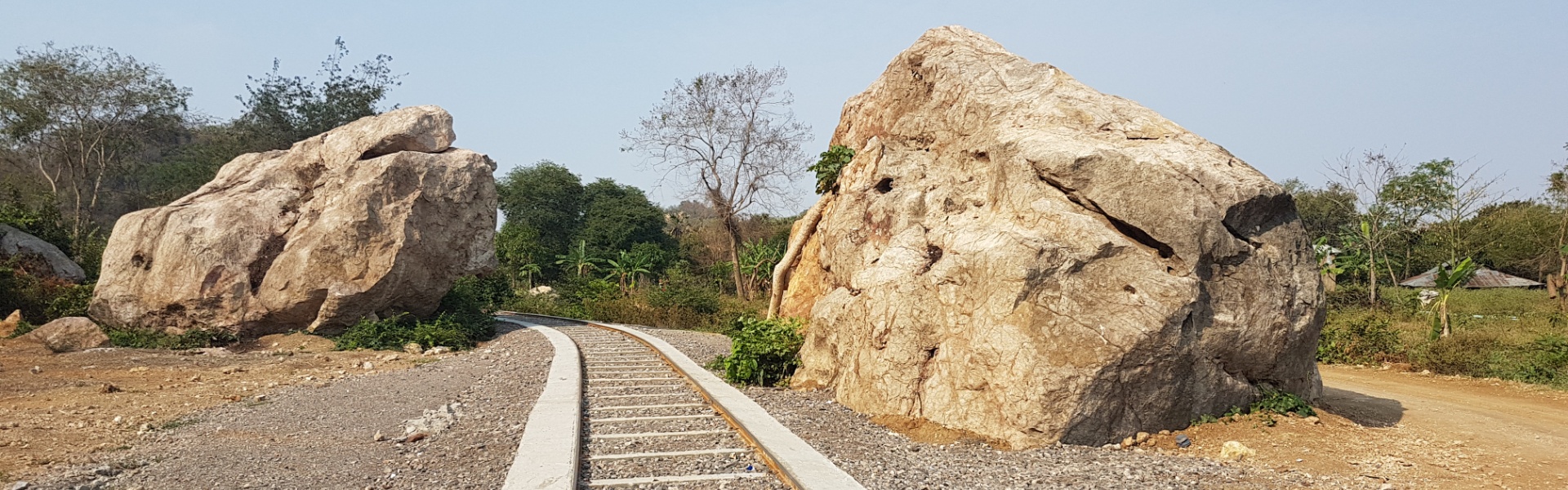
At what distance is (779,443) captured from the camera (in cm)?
635

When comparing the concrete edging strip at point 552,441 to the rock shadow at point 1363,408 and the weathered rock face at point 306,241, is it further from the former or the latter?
the weathered rock face at point 306,241

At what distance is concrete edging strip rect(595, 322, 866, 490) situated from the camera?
5.28 meters

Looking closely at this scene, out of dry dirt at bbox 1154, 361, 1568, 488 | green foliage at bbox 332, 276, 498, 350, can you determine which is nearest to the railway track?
dry dirt at bbox 1154, 361, 1568, 488

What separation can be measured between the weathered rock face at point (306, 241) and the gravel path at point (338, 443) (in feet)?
15.4

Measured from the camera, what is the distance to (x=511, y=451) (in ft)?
20.9

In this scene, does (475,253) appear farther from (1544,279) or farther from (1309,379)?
(1544,279)

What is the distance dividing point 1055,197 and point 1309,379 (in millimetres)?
2959

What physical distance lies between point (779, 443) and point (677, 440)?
90cm

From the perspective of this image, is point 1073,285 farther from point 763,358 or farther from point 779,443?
point 763,358

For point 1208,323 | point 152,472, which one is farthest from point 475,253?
point 1208,323

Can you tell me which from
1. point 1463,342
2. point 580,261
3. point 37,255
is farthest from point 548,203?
point 1463,342

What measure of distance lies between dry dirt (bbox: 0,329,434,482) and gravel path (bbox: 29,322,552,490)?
36cm

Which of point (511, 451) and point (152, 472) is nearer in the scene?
point (152, 472)

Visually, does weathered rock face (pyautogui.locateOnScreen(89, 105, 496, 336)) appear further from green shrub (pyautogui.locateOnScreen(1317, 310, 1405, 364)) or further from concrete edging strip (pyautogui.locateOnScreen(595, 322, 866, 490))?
green shrub (pyautogui.locateOnScreen(1317, 310, 1405, 364))
